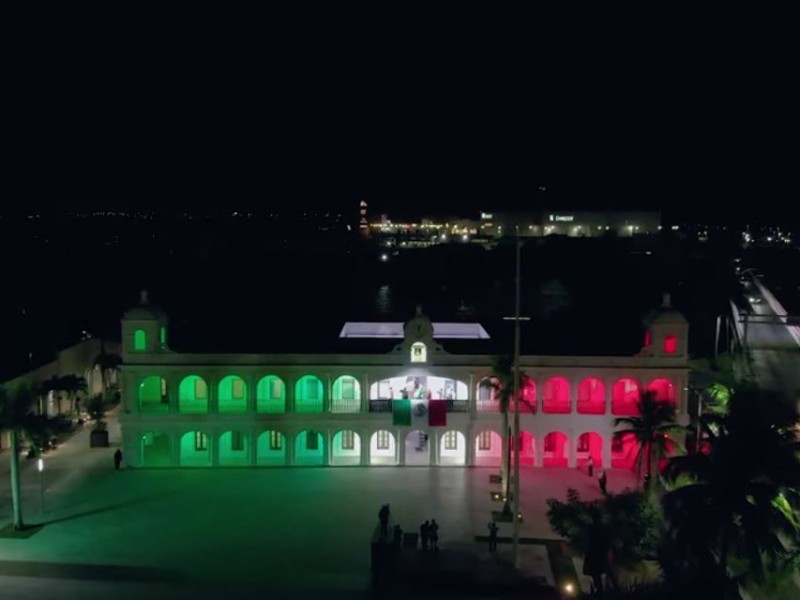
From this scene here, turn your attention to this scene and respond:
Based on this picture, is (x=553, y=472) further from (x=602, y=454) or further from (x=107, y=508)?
(x=107, y=508)

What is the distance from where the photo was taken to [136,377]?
47.4m

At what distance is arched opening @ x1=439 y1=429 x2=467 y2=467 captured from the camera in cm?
4766

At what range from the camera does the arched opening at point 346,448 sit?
47750 mm

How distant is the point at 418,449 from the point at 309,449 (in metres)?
6.10

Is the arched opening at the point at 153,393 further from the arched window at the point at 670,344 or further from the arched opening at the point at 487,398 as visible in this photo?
the arched window at the point at 670,344

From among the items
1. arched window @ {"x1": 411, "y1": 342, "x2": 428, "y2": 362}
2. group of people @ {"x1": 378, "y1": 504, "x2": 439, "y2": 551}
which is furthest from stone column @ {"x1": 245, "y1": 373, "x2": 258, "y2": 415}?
group of people @ {"x1": 378, "y1": 504, "x2": 439, "y2": 551}

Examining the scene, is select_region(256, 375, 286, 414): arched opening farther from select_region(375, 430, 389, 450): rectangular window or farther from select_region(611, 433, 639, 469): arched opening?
select_region(611, 433, 639, 469): arched opening

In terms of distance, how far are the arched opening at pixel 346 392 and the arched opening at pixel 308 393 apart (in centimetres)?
90


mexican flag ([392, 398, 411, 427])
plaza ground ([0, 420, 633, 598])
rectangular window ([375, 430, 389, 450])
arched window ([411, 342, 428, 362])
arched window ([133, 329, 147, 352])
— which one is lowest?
plaza ground ([0, 420, 633, 598])

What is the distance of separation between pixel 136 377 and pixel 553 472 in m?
23.2

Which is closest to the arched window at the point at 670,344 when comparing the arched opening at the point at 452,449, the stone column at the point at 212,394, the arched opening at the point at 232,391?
the arched opening at the point at 452,449

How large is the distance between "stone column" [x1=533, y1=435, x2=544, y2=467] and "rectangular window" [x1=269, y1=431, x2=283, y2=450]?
46.2ft

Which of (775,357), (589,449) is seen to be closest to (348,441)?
(589,449)

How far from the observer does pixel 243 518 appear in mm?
39688
